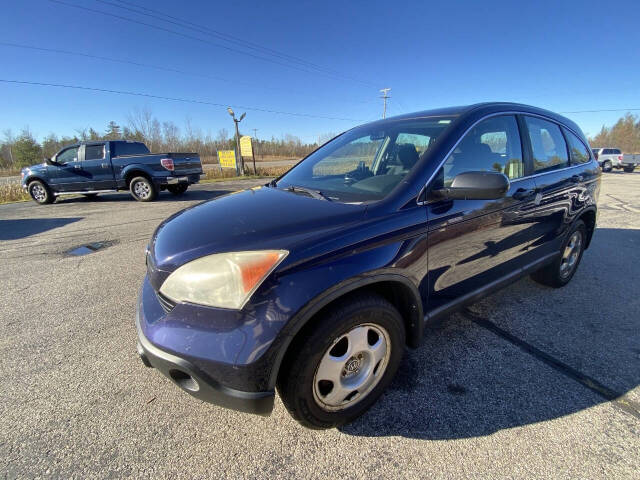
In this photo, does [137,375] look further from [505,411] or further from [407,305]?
[505,411]

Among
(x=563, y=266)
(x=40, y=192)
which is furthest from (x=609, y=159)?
(x=40, y=192)

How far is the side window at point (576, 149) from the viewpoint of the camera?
3.12 m

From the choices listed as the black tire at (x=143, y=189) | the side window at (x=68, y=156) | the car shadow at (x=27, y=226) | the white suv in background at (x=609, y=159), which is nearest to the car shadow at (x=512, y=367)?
the car shadow at (x=27, y=226)

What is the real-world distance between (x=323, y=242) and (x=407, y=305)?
0.78m

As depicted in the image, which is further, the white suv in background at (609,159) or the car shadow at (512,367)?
the white suv in background at (609,159)

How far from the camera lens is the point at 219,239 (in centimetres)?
151

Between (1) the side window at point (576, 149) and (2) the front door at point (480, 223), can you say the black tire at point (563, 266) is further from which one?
(2) the front door at point (480, 223)

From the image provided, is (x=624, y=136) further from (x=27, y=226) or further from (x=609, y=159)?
(x=27, y=226)

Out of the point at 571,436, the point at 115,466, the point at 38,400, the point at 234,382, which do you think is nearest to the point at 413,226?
the point at 234,382

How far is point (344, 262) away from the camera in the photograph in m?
1.49

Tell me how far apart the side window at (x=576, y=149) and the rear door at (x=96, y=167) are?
11.3 meters

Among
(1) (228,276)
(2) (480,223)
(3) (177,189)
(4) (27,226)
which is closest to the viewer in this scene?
(1) (228,276)

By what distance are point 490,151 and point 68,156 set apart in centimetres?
1225

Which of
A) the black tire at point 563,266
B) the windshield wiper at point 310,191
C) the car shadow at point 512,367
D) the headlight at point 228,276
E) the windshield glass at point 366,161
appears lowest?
the car shadow at point 512,367
